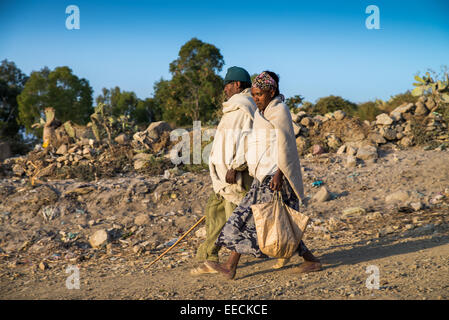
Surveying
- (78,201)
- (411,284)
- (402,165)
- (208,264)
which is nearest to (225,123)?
(208,264)

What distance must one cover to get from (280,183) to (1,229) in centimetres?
428

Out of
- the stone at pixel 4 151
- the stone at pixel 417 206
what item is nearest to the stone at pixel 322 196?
the stone at pixel 417 206

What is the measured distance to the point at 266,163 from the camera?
3.10 m

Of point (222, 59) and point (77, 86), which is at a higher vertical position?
point (222, 59)

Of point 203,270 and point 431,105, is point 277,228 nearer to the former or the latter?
point 203,270

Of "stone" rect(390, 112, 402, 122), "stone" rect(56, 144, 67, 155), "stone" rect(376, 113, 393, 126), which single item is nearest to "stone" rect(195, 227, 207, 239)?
"stone" rect(56, 144, 67, 155)

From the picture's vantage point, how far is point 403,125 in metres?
8.65

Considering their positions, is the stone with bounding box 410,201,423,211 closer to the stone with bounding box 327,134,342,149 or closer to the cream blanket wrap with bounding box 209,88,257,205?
the stone with bounding box 327,134,342,149

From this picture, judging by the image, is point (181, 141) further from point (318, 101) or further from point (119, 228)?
point (318, 101)

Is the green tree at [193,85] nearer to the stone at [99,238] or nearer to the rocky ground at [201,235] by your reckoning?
the rocky ground at [201,235]

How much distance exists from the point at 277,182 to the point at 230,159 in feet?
1.74

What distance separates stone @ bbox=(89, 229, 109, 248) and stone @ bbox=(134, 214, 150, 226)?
54 centimetres

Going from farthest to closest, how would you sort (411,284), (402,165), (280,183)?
(402,165)
(280,183)
(411,284)

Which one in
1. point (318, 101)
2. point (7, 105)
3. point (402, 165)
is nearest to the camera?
point (402, 165)
